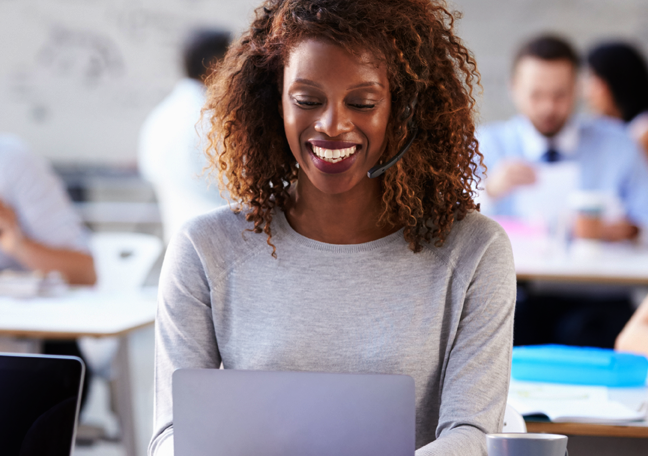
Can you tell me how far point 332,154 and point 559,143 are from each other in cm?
243

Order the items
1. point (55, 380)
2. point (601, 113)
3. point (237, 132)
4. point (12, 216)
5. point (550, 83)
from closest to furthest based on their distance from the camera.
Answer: point (55, 380)
point (237, 132)
point (12, 216)
point (550, 83)
point (601, 113)

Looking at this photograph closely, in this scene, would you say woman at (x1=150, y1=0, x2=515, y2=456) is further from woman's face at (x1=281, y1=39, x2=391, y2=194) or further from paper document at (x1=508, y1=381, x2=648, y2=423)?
paper document at (x1=508, y1=381, x2=648, y2=423)

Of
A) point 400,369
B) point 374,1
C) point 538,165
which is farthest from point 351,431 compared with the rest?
point 538,165

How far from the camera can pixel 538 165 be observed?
3104 millimetres

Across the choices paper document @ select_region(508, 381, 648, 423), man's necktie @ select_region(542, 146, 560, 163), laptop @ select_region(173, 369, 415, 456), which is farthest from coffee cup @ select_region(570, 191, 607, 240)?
laptop @ select_region(173, 369, 415, 456)

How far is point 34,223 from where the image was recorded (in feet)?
7.67

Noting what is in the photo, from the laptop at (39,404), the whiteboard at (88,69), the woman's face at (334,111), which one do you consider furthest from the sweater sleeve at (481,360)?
the whiteboard at (88,69)

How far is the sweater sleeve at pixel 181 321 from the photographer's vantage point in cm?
115

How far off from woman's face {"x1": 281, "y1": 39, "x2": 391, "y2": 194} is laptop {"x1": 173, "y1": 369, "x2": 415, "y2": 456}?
0.40 meters

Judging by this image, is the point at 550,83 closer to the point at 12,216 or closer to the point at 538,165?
the point at 538,165

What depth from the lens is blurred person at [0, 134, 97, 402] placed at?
231cm

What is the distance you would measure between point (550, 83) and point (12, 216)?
87.0 inches

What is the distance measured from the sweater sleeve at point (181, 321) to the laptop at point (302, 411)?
0.31 m

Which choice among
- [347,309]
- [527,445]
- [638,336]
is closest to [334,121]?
[347,309]
